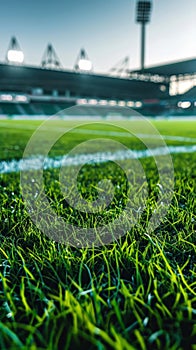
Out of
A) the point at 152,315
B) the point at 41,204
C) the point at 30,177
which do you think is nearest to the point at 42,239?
the point at 41,204

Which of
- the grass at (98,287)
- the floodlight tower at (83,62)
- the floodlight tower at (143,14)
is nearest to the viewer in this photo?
the grass at (98,287)

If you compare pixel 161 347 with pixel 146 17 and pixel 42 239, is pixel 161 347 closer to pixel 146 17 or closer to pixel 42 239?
pixel 42 239

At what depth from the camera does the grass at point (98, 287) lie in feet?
2.20

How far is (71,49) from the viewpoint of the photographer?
6019 cm

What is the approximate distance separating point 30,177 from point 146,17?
5936 centimetres

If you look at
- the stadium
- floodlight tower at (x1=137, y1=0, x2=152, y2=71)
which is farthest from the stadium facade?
the stadium

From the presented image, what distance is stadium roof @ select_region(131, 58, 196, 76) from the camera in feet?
128

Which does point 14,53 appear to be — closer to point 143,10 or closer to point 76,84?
point 76,84

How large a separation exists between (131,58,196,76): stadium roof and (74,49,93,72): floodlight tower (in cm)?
1069

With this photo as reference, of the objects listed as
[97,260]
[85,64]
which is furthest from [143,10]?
[97,260]

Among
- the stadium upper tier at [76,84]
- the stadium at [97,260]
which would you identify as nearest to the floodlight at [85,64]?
the stadium upper tier at [76,84]

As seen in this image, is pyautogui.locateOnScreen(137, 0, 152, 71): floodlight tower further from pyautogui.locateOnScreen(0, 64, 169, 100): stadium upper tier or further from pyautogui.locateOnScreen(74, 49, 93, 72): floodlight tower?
pyautogui.locateOnScreen(0, 64, 169, 100): stadium upper tier

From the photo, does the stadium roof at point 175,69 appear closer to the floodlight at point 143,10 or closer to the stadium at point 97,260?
the floodlight at point 143,10

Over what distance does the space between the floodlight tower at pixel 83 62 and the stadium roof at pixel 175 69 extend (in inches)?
421
